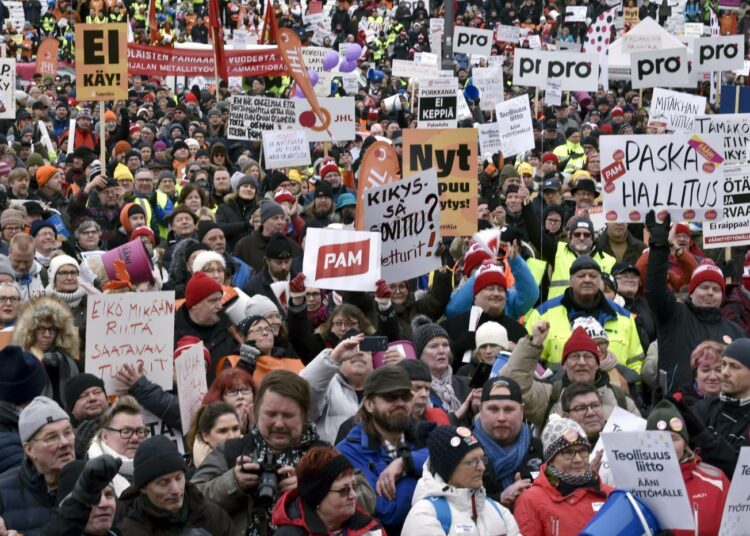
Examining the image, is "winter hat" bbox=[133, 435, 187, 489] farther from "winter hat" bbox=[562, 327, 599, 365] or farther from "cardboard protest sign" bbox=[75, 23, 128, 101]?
"cardboard protest sign" bbox=[75, 23, 128, 101]

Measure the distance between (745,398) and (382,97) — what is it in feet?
64.8

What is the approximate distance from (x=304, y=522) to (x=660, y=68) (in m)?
14.6

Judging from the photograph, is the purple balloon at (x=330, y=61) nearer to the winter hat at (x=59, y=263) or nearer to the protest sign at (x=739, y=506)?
the winter hat at (x=59, y=263)

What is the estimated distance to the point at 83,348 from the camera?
854cm

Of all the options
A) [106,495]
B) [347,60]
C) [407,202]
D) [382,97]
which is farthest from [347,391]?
[347,60]

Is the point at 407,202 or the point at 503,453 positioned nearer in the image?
the point at 503,453

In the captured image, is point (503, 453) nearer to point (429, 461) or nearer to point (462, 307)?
point (429, 461)

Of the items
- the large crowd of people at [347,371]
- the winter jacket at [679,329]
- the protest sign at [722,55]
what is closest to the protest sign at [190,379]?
the large crowd of people at [347,371]

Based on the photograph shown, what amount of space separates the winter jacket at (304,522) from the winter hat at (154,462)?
1.22 ft

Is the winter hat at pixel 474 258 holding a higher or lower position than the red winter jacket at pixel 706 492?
higher

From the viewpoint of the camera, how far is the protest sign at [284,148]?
627 inches

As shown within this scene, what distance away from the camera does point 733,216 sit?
38.8 ft

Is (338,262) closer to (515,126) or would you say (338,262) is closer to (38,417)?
(38,417)

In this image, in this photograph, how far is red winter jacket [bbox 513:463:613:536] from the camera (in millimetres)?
6180
